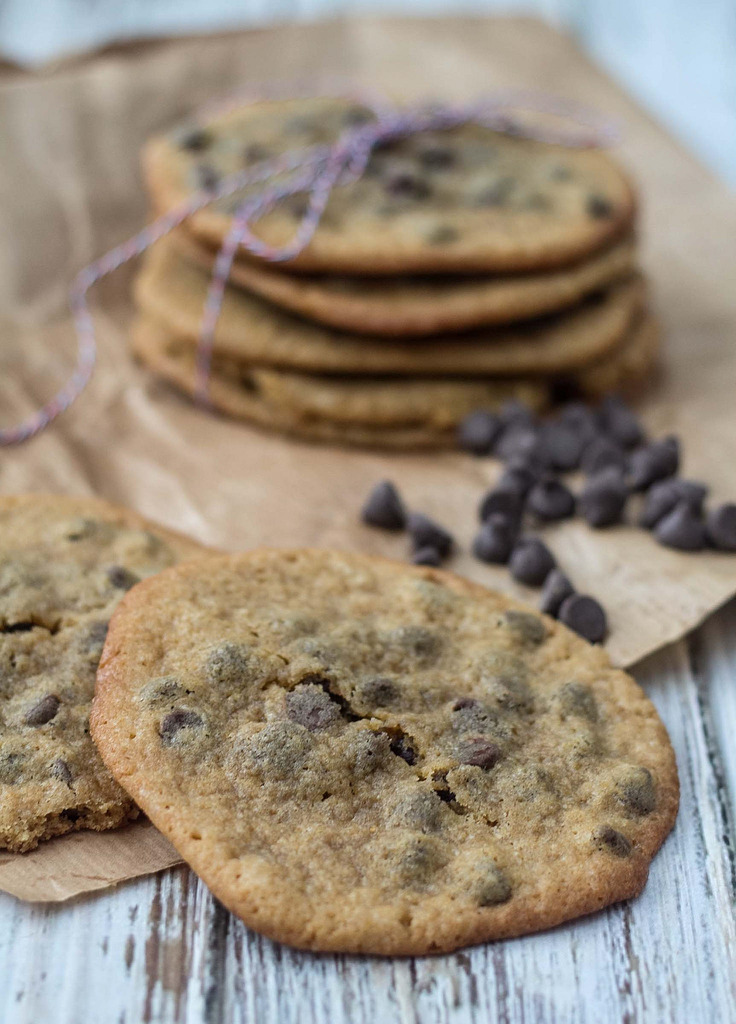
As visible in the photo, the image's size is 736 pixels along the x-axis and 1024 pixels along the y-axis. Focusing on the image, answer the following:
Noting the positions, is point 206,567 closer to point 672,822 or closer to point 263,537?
point 263,537

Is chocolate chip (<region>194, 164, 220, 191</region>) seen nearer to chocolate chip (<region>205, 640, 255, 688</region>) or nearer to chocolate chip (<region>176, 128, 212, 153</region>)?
chocolate chip (<region>176, 128, 212, 153</region>)

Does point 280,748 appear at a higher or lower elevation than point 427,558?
higher

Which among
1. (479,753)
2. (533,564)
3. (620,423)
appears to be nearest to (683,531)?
(533,564)

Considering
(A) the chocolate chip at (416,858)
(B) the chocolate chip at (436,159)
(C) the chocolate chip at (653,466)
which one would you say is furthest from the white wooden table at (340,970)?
(B) the chocolate chip at (436,159)

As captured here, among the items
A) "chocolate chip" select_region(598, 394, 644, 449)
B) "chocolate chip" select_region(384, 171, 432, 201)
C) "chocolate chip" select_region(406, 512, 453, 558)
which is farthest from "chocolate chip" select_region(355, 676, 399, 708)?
"chocolate chip" select_region(384, 171, 432, 201)

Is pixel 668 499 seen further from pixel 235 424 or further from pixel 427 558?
pixel 235 424

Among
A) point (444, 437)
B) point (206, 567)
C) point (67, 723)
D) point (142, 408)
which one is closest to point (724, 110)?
point (444, 437)

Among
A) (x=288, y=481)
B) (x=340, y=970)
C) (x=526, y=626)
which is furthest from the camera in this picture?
(x=288, y=481)
